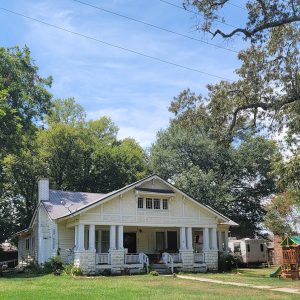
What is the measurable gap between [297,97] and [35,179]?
36397mm

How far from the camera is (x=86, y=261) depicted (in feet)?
89.4

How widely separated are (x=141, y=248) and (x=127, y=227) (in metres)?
2.23

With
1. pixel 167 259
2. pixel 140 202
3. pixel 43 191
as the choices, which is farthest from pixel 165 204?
pixel 43 191

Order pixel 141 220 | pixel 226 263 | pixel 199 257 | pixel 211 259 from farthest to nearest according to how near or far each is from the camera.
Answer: pixel 226 263 → pixel 211 259 → pixel 199 257 → pixel 141 220

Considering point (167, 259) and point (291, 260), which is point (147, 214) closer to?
point (167, 259)

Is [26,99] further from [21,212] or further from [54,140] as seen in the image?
[21,212]

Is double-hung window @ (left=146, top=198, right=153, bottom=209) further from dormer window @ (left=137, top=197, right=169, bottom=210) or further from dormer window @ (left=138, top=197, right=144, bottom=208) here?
dormer window @ (left=138, top=197, right=144, bottom=208)

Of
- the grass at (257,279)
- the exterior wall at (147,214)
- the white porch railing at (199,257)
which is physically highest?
the exterior wall at (147,214)

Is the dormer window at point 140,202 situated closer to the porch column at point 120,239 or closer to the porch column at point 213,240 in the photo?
the porch column at point 120,239

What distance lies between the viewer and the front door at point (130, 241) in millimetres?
33031

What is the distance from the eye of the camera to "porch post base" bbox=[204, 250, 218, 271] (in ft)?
103

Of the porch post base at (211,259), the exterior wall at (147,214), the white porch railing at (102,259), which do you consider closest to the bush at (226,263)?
the porch post base at (211,259)

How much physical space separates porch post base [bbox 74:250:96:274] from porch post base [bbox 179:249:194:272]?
20.8ft

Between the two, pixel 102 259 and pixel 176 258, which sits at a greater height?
pixel 102 259
